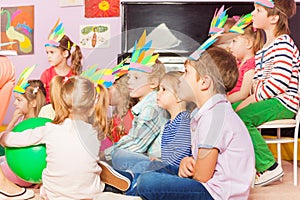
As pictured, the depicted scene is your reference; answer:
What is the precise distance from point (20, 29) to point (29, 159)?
1769 millimetres

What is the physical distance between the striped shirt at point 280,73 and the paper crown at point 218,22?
0.88 feet

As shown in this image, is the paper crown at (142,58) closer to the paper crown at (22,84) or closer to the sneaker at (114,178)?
the sneaker at (114,178)

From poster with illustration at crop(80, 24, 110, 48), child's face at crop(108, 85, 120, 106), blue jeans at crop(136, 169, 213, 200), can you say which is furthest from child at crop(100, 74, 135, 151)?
poster with illustration at crop(80, 24, 110, 48)

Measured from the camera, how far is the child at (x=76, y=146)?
6.73 feet

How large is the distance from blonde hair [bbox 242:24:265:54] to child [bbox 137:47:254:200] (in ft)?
3.14

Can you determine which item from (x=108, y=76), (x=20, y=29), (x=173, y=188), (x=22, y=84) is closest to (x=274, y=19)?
(x=108, y=76)

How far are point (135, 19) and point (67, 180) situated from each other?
1.59 metres

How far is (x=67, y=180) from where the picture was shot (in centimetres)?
205

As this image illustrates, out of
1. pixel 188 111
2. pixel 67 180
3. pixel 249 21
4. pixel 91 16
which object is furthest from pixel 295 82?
pixel 91 16

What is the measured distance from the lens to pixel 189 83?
2.00 m

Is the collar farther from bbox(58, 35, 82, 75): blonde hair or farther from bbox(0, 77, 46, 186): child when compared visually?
bbox(58, 35, 82, 75): blonde hair

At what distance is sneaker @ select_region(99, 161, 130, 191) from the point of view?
2.11 metres

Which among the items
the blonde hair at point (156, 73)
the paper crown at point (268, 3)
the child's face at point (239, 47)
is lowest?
the blonde hair at point (156, 73)

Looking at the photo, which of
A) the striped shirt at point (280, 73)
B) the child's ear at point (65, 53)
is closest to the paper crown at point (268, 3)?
the striped shirt at point (280, 73)
